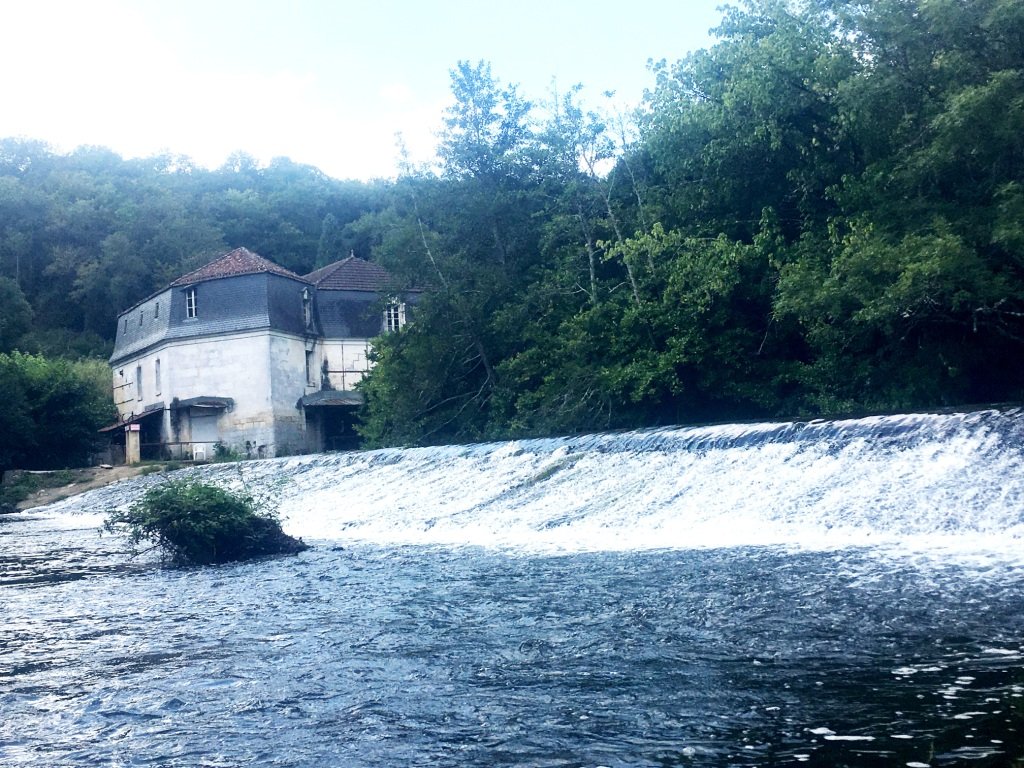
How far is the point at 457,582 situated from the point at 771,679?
16.2 feet

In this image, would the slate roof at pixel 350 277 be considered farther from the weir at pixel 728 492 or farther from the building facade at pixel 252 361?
the weir at pixel 728 492

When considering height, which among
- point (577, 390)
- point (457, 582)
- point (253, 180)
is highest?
point (253, 180)

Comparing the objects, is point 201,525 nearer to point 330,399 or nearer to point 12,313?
point 330,399

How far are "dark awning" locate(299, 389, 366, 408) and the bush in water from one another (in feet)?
94.8

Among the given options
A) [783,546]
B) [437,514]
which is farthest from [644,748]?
[437,514]

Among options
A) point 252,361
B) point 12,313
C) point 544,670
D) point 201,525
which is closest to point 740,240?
point 201,525

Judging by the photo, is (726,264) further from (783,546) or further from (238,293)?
(238,293)

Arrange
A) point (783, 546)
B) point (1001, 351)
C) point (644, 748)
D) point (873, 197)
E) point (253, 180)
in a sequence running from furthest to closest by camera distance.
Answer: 1. point (253, 180)
2. point (873, 197)
3. point (1001, 351)
4. point (783, 546)
5. point (644, 748)

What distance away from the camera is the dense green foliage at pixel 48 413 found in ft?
124

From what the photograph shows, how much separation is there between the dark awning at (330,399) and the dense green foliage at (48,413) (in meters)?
9.48

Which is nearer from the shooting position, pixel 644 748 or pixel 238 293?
pixel 644 748

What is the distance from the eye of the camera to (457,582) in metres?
10.0

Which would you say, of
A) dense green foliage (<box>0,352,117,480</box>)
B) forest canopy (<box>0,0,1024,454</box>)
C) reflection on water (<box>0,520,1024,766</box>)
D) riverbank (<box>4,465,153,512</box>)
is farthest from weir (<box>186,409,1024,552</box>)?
dense green foliage (<box>0,352,117,480</box>)

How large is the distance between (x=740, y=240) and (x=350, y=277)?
82.4ft
